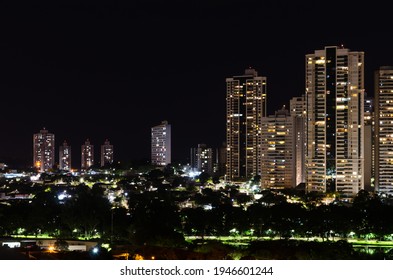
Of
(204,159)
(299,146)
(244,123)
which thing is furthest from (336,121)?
(204,159)

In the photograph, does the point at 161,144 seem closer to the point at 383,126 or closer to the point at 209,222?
the point at 383,126

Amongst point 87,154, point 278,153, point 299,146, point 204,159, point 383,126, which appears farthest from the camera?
point 87,154

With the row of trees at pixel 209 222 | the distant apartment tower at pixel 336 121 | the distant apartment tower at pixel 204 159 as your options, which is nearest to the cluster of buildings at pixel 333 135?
the distant apartment tower at pixel 336 121

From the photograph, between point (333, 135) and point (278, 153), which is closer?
point (333, 135)

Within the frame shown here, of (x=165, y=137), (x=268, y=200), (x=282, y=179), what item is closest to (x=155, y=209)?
(x=268, y=200)

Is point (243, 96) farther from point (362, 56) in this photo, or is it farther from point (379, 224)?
point (379, 224)

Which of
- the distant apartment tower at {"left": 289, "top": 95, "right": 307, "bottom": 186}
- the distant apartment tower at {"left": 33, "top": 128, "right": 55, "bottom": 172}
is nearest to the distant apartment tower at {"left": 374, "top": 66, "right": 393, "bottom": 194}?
the distant apartment tower at {"left": 289, "top": 95, "right": 307, "bottom": 186}

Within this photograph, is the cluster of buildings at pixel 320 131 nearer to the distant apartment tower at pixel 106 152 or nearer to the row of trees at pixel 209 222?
the row of trees at pixel 209 222
